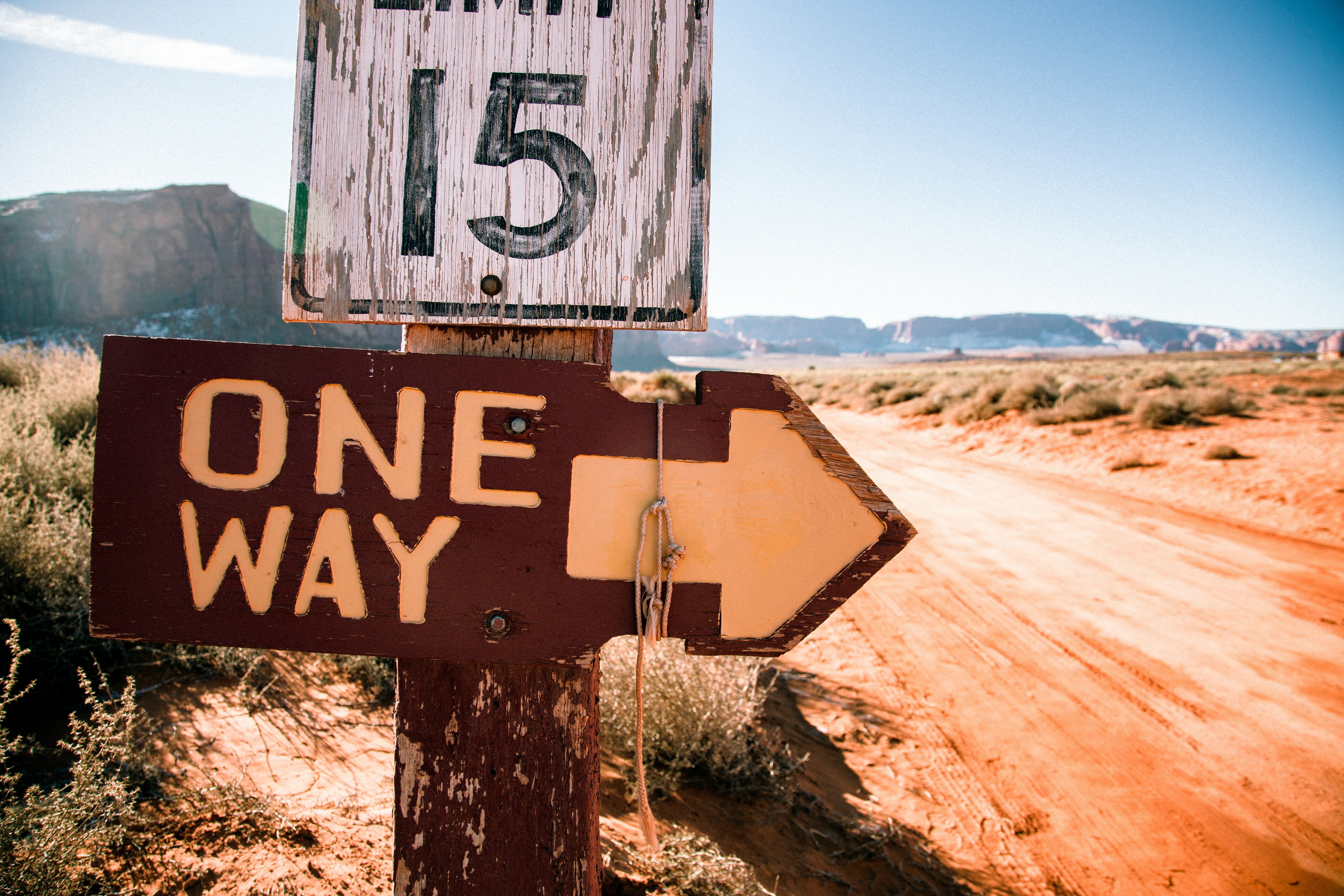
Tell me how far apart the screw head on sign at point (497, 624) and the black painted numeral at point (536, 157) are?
1.66ft

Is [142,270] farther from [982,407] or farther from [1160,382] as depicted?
[1160,382]

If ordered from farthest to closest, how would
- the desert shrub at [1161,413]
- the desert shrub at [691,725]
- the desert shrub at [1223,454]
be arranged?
the desert shrub at [1161,413] < the desert shrub at [1223,454] < the desert shrub at [691,725]

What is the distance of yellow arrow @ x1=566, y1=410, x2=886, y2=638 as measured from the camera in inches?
34.5

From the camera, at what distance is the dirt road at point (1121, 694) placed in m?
2.44

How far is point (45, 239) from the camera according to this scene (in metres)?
39.8

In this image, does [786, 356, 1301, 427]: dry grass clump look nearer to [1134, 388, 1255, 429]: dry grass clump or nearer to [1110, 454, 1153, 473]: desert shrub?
[1134, 388, 1255, 429]: dry grass clump

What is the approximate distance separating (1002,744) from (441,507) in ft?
10.3

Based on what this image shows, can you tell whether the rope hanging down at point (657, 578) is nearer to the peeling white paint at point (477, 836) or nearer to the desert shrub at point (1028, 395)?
the peeling white paint at point (477, 836)

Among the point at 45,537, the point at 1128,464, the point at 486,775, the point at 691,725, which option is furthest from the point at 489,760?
the point at 1128,464

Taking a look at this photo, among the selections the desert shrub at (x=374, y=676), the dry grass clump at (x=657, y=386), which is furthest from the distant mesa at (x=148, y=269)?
the desert shrub at (x=374, y=676)

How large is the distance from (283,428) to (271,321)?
1927 inches

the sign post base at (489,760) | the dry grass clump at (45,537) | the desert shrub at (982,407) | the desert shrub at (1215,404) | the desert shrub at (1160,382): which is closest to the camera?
the sign post base at (489,760)

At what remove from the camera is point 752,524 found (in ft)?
2.89

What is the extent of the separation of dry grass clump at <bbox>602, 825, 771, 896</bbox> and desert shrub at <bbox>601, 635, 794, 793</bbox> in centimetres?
58
